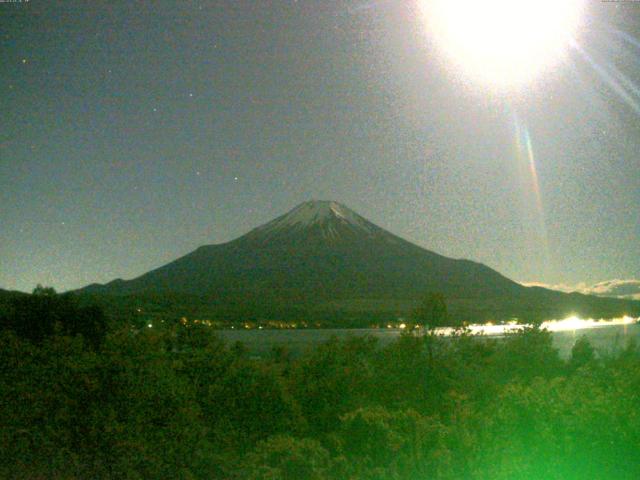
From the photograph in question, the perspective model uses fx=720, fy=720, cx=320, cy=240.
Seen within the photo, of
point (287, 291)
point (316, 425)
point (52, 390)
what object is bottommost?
point (316, 425)

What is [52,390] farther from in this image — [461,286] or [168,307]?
[461,286]

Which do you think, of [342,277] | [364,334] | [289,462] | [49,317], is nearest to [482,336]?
[364,334]

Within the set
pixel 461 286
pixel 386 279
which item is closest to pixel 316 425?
pixel 461 286

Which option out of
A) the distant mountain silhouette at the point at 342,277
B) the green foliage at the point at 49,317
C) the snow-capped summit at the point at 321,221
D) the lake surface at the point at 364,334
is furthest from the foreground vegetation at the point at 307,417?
the snow-capped summit at the point at 321,221

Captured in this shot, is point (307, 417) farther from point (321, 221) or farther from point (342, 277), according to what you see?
point (321, 221)

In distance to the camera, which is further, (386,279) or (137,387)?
(386,279)

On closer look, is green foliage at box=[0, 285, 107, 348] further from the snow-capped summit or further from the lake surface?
the snow-capped summit

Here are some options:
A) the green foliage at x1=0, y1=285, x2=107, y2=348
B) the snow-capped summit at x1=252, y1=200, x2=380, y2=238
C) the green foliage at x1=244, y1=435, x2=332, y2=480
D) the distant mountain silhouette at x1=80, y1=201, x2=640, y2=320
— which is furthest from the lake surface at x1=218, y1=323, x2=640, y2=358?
the snow-capped summit at x1=252, y1=200, x2=380, y2=238
